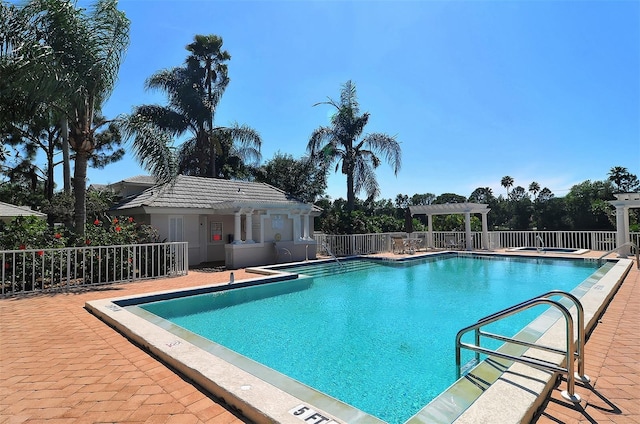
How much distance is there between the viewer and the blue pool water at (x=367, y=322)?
452 cm

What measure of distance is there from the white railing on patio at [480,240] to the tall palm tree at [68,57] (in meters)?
12.2

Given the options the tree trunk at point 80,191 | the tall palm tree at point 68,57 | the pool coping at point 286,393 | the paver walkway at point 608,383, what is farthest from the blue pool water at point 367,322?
the tall palm tree at point 68,57

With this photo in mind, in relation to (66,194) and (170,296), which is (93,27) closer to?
(170,296)

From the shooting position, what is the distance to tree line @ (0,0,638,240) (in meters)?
9.34

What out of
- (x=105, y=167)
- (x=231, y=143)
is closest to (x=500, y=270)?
(x=231, y=143)

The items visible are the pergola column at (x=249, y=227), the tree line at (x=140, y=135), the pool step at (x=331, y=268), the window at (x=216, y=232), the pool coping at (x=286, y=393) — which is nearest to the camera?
the pool coping at (x=286, y=393)

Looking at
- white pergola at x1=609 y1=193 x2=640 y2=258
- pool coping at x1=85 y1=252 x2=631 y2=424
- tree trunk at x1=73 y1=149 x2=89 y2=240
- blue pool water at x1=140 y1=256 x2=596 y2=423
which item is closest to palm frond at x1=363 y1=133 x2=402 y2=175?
blue pool water at x1=140 y1=256 x2=596 y2=423

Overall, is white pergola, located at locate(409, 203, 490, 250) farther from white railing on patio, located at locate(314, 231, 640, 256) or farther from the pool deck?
the pool deck

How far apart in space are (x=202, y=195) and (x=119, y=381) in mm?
13374

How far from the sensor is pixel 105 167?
3388 centimetres

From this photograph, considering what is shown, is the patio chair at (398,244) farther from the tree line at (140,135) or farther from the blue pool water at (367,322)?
the blue pool water at (367,322)

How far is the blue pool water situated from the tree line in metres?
6.60

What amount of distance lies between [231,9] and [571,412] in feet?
48.3

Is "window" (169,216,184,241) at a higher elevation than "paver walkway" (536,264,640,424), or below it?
higher
